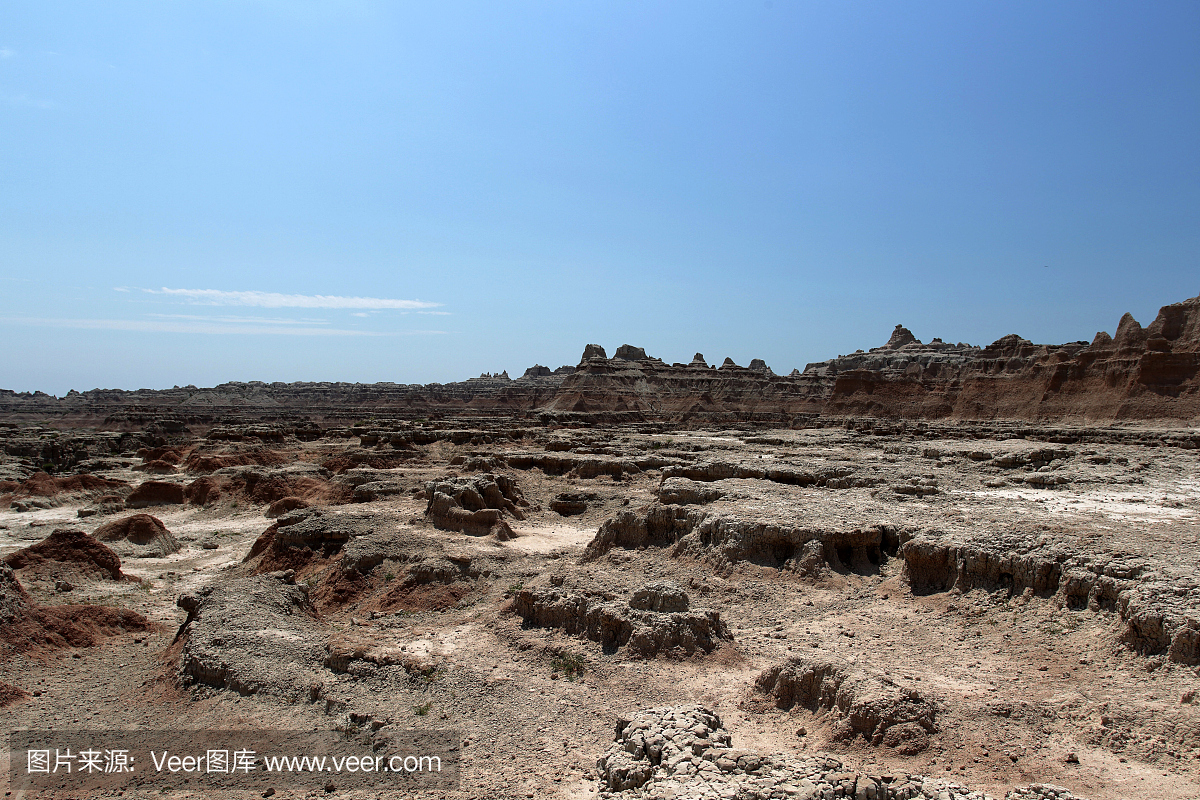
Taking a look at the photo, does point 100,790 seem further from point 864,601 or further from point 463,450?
point 463,450

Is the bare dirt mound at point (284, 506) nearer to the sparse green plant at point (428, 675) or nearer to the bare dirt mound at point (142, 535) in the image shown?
the bare dirt mound at point (142, 535)

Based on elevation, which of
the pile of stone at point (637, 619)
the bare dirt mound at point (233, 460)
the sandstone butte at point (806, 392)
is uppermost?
the sandstone butte at point (806, 392)

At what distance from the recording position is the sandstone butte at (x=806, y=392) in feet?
188

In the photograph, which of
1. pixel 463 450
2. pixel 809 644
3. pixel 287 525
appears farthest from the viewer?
pixel 463 450

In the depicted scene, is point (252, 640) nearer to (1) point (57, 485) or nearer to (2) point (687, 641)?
(2) point (687, 641)

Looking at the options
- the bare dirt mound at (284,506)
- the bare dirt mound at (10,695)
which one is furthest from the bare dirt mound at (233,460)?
the bare dirt mound at (10,695)

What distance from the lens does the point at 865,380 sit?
87.2m

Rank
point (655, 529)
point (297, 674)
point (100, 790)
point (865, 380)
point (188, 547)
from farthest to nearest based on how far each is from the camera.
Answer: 1. point (865, 380)
2. point (188, 547)
3. point (655, 529)
4. point (297, 674)
5. point (100, 790)

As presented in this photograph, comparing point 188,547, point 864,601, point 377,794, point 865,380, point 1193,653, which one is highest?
point 865,380

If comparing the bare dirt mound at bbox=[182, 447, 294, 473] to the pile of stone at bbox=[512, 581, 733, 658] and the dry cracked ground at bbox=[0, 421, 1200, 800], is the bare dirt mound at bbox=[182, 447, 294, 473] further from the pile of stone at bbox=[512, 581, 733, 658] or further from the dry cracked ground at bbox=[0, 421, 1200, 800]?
the pile of stone at bbox=[512, 581, 733, 658]

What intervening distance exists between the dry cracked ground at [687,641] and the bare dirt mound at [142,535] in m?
0.09

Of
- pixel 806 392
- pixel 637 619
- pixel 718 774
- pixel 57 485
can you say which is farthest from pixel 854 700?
pixel 806 392

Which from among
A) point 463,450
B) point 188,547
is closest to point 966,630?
point 188,547

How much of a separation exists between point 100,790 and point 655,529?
12.2 meters
